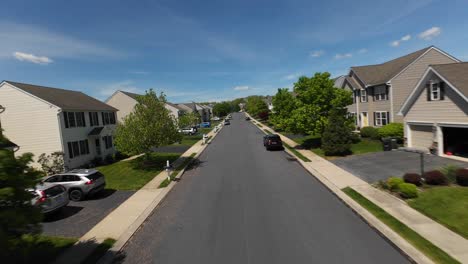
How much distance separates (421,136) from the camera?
2145cm

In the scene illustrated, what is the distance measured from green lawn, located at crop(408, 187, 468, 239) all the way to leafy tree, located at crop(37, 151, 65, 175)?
25045 millimetres

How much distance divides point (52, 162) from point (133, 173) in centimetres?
756

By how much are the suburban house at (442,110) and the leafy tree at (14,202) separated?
21662 millimetres

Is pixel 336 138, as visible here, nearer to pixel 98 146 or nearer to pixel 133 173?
pixel 133 173

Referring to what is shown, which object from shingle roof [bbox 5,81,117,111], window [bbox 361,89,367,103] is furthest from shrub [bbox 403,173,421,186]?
shingle roof [bbox 5,81,117,111]

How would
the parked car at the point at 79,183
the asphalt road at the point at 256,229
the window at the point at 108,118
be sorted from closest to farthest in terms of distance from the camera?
the asphalt road at the point at 256,229 → the parked car at the point at 79,183 → the window at the point at 108,118

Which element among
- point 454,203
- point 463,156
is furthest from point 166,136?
point 463,156

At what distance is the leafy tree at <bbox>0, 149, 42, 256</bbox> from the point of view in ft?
17.4

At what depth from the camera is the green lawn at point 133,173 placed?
58.2 feet

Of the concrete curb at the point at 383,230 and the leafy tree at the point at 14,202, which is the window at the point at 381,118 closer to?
the concrete curb at the point at 383,230

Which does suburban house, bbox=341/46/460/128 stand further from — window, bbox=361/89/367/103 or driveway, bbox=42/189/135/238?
driveway, bbox=42/189/135/238

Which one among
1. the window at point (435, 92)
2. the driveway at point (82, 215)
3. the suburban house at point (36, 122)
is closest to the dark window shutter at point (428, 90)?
the window at point (435, 92)

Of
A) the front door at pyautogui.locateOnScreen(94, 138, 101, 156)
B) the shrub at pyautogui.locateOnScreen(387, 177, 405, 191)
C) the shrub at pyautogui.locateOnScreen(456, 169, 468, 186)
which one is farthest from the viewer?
the front door at pyautogui.locateOnScreen(94, 138, 101, 156)

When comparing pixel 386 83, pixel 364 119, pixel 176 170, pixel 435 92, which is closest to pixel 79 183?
pixel 176 170
